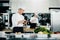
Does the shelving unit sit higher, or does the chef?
the shelving unit

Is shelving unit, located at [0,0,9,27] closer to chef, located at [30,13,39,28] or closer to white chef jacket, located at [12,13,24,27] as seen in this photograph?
white chef jacket, located at [12,13,24,27]

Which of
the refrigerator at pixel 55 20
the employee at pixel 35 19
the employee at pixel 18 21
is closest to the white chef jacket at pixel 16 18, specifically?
the employee at pixel 18 21

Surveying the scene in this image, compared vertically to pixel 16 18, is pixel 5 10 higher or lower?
higher

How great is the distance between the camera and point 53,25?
1908 mm

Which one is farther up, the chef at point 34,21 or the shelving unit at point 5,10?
the shelving unit at point 5,10

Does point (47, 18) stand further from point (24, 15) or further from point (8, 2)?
point (8, 2)

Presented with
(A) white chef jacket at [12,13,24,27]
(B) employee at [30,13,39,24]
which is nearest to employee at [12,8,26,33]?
(A) white chef jacket at [12,13,24,27]

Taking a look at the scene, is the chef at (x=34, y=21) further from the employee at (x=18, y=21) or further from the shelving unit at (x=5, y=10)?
the shelving unit at (x=5, y=10)

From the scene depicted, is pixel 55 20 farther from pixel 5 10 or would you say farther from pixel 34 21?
pixel 5 10

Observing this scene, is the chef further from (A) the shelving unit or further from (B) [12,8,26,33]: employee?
(A) the shelving unit

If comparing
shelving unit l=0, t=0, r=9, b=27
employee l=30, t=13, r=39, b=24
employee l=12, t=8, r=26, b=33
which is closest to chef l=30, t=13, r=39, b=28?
employee l=30, t=13, r=39, b=24

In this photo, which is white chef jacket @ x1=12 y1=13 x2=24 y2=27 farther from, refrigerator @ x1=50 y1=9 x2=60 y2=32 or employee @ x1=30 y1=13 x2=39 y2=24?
refrigerator @ x1=50 y1=9 x2=60 y2=32

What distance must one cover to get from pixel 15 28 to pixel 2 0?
40 cm

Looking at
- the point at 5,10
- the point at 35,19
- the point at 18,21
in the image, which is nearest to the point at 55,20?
the point at 35,19
